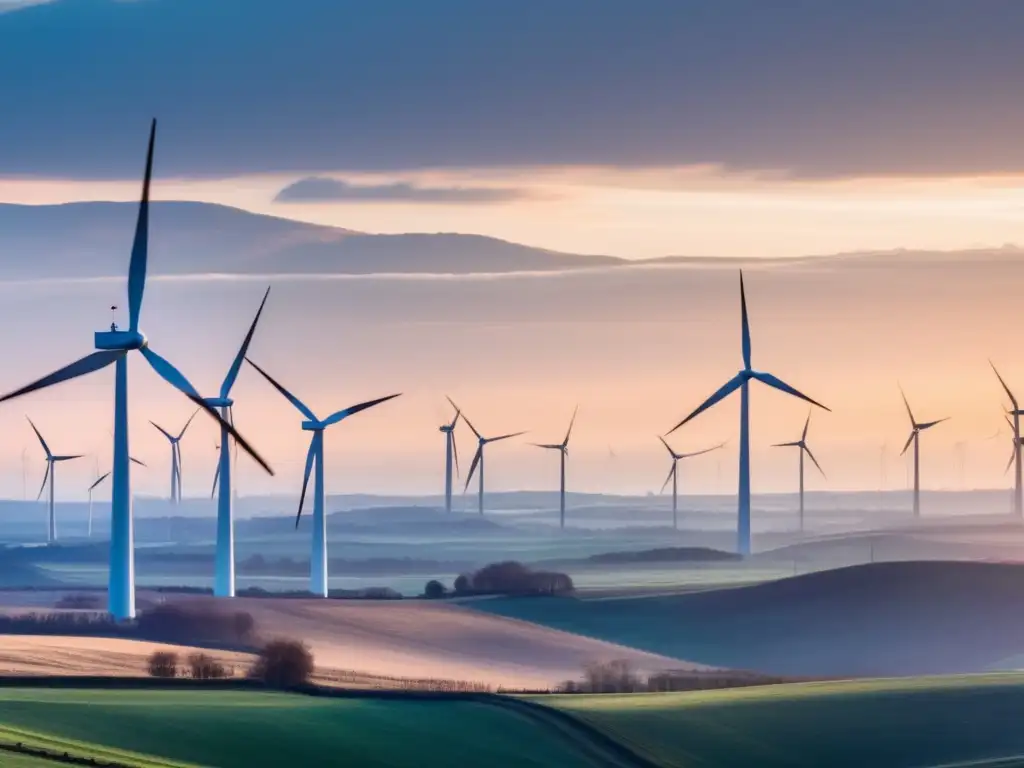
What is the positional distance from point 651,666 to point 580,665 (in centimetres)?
363

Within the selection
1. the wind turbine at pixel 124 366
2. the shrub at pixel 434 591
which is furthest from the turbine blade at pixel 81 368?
the shrub at pixel 434 591

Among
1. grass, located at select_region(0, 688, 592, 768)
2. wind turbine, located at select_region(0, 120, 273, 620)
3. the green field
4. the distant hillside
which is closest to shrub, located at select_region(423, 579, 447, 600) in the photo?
the distant hillside

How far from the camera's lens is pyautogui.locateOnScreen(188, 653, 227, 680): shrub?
109194 millimetres

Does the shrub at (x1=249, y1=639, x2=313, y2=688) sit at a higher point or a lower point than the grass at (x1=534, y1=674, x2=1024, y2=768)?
higher

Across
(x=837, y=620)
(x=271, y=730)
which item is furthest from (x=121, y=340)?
(x=837, y=620)

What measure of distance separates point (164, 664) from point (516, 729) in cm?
2336

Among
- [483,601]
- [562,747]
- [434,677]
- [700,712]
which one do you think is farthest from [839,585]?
[562,747]

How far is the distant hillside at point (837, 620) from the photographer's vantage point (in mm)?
150875

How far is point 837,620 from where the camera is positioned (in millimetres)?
164375

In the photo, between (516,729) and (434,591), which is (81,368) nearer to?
(516,729)

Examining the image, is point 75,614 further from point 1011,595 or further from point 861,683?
point 1011,595

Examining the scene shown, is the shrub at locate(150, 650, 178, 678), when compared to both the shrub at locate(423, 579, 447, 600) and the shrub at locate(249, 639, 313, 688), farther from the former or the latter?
the shrub at locate(423, 579, 447, 600)

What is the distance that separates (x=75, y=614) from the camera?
465 feet

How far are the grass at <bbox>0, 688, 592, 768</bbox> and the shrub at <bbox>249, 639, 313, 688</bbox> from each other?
8.01 meters
